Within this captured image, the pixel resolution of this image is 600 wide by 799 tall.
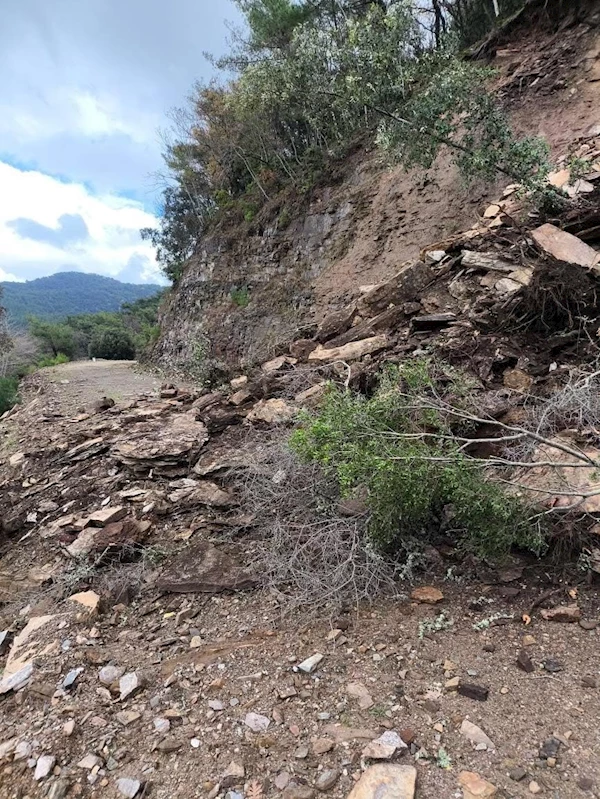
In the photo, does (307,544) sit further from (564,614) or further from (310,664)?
(564,614)

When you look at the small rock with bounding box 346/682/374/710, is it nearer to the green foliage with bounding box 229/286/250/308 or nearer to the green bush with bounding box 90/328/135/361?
the green foliage with bounding box 229/286/250/308

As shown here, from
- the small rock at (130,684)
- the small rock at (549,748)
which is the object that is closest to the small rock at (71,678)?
the small rock at (130,684)

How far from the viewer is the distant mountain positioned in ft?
379

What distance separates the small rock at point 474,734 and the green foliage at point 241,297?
1190 centimetres

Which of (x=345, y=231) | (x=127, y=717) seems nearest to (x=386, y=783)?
(x=127, y=717)

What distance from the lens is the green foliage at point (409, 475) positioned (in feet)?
7.86

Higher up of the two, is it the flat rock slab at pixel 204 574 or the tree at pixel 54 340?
the tree at pixel 54 340

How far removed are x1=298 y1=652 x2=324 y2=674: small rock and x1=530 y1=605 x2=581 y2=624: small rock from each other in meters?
1.19

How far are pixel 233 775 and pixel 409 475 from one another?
148 centimetres

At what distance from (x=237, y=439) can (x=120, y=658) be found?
2491 millimetres

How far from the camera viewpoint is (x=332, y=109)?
6.78 m

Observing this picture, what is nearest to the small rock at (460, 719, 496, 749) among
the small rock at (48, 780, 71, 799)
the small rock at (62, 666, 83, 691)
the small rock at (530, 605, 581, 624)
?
the small rock at (530, 605, 581, 624)

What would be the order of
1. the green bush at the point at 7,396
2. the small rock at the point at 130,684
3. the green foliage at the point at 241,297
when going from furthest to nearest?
1. the green foliage at the point at 241,297
2. the green bush at the point at 7,396
3. the small rock at the point at 130,684

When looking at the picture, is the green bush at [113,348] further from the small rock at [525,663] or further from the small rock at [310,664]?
the small rock at [525,663]
